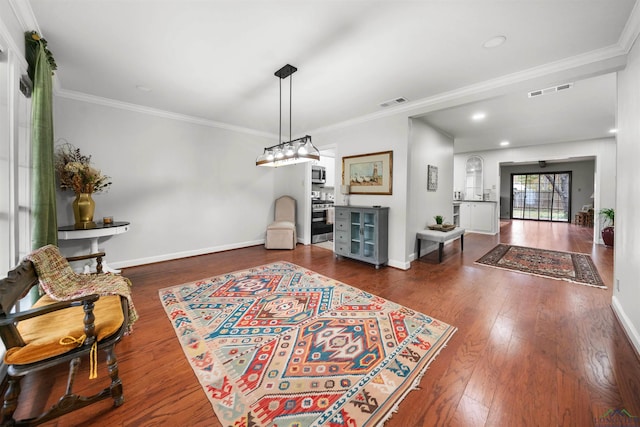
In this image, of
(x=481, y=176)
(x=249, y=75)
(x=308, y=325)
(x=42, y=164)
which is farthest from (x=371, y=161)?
(x=481, y=176)

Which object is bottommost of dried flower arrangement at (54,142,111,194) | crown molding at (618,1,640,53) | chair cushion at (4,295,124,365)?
chair cushion at (4,295,124,365)

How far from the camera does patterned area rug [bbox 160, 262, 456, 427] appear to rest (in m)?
1.41

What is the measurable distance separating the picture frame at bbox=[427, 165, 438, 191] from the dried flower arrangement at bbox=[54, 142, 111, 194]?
208 inches

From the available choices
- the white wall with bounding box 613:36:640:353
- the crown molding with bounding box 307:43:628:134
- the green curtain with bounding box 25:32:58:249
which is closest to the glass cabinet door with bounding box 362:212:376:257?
the crown molding with bounding box 307:43:628:134

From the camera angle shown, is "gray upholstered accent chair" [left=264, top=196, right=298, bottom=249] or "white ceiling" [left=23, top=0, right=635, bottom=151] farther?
"gray upholstered accent chair" [left=264, top=196, right=298, bottom=249]

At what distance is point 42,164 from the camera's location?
207 centimetres

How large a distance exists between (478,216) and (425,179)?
4.17 metres

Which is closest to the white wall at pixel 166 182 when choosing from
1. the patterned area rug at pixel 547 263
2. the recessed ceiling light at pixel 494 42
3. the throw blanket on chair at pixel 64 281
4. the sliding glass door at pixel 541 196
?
the throw blanket on chair at pixel 64 281

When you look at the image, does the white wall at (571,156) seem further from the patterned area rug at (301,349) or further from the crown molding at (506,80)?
the patterned area rug at (301,349)

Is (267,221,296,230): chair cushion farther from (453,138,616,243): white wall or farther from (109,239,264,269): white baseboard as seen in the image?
(453,138,616,243): white wall

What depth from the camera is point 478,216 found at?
7551 millimetres

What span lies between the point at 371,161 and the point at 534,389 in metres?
3.57

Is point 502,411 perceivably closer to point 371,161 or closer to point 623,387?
point 623,387

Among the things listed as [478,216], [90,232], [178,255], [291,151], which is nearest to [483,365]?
→ [291,151]
